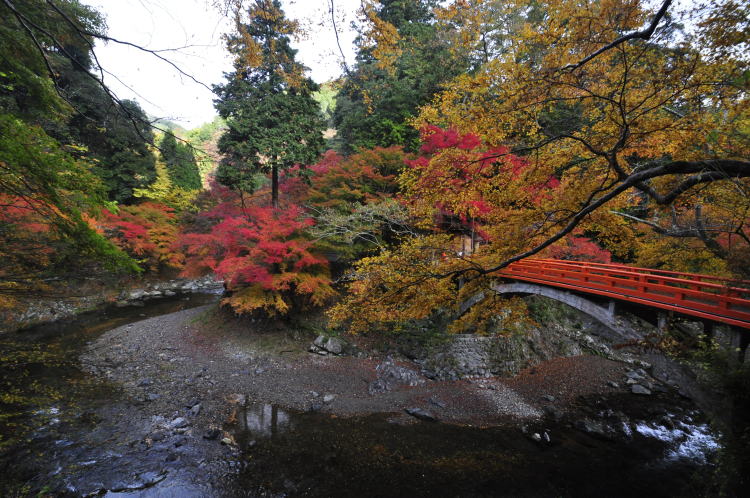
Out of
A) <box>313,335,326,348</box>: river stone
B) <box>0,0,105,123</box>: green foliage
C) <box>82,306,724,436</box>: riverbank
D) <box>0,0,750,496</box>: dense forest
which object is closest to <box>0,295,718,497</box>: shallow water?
<box>82,306,724,436</box>: riverbank

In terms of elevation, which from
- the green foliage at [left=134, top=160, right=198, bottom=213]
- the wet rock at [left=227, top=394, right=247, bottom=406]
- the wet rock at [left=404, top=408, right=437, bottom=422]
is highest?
the green foliage at [left=134, top=160, right=198, bottom=213]

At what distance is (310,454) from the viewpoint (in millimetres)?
5527

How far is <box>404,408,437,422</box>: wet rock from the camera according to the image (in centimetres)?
677

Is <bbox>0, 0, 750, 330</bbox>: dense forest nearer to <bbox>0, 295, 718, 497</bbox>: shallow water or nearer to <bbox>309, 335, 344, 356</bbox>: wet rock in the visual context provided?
<bbox>309, 335, 344, 356</bbox>: wet rock

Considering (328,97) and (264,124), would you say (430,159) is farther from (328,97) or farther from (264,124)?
(328,97)

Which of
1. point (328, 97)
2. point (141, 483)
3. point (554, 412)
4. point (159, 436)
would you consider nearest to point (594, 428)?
point (554, 412)

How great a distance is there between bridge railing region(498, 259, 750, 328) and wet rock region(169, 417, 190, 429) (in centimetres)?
875

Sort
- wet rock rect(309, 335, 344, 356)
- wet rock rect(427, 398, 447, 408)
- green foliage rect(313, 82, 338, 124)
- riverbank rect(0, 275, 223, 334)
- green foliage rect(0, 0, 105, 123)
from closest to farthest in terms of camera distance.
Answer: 1. green foliage rect(313, 82, 338, 124)
2. green foliage rect(0, 0, 105, 123)
3. wet rock rect(427, 398, 447, 408)
4. wet rock rect(309, 335, 344, 356)
5. riverbank rect(0, 275, 223, 334)

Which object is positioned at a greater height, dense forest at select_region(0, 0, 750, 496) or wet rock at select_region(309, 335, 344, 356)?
dense forest at select_region(0, 0, 750, 496)

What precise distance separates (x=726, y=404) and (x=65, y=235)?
369 inches

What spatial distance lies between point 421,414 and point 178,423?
18.0 ft

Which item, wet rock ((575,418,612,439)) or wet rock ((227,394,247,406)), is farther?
wet rock ((227,394,247,406))

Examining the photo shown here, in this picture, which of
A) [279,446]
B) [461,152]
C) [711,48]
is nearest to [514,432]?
[279,446]

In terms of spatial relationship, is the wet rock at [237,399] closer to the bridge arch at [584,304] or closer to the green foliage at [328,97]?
the bridge arch at [584,304]
